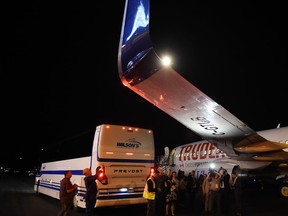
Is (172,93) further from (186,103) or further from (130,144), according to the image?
(130,144)

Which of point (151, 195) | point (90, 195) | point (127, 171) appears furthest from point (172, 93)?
point (127, 171)

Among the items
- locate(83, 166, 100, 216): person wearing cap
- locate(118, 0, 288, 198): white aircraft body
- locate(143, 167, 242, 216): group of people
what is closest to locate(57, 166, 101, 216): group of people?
locate(83, 166, 100, 216): person wearing cap

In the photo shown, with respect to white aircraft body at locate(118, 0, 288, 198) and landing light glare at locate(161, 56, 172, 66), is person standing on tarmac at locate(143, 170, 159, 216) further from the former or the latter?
landing light glare at locate(161, 56, 172, 66)

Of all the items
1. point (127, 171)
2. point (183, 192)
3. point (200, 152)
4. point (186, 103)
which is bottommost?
point (183, 192)

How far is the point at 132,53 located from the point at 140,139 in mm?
6431

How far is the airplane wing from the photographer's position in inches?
208

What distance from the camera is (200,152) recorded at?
19469mm

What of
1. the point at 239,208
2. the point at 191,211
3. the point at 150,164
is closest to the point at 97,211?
the point at 150,164

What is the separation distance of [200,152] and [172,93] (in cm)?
1307

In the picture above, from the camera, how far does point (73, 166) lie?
12.0 meters

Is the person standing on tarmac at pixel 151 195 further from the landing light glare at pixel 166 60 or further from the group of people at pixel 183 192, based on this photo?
the landing light glare at pixel 166 60

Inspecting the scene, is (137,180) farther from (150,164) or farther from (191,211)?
(191,211)

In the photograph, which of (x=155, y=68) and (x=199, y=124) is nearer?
(x=155, y=68)

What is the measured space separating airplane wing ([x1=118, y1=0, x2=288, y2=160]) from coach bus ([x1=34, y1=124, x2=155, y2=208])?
8.53ft
